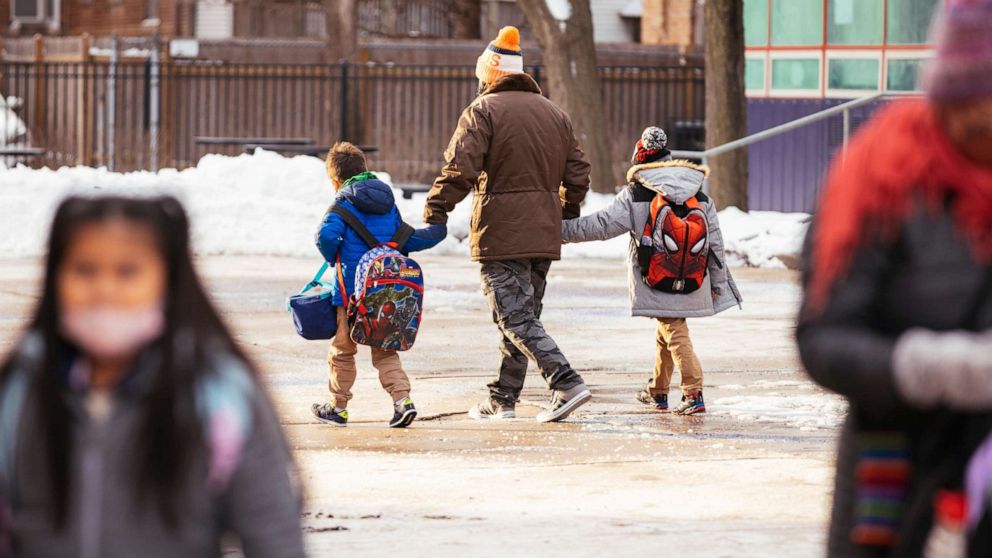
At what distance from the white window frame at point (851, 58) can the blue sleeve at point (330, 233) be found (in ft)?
48.2

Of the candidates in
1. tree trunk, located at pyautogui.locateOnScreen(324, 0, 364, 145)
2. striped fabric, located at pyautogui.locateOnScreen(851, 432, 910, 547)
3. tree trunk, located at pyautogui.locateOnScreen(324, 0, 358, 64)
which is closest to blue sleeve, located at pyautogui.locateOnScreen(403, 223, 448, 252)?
striped fabric, located at pyautogui.locateOnScreen(851, 432, 910, 547)

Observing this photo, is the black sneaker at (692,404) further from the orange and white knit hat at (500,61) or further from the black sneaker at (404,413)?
the orange and white knit hat at (500,61)

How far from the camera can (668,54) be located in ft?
104

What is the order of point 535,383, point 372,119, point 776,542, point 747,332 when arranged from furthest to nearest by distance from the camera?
point 372,119 < point 747,332 < point 535,383 < point 776,542

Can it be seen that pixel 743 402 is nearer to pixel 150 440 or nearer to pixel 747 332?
pixel 747 332

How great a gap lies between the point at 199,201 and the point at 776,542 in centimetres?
1435

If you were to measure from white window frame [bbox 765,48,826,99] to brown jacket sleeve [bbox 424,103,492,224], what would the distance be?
14535 millimetres

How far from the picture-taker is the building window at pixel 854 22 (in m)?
22.1

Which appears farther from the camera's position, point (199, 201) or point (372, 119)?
point (372, 119)

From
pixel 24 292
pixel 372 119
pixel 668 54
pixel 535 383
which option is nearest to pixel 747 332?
pixel 535 383

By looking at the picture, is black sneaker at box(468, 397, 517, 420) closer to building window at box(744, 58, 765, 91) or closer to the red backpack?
the red backpack

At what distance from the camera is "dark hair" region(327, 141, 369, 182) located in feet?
28.1

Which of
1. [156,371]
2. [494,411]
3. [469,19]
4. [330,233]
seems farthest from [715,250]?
[469,19]

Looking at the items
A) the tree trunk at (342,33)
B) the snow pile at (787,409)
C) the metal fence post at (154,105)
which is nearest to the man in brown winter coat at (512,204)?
the snow pile at (787,409)
